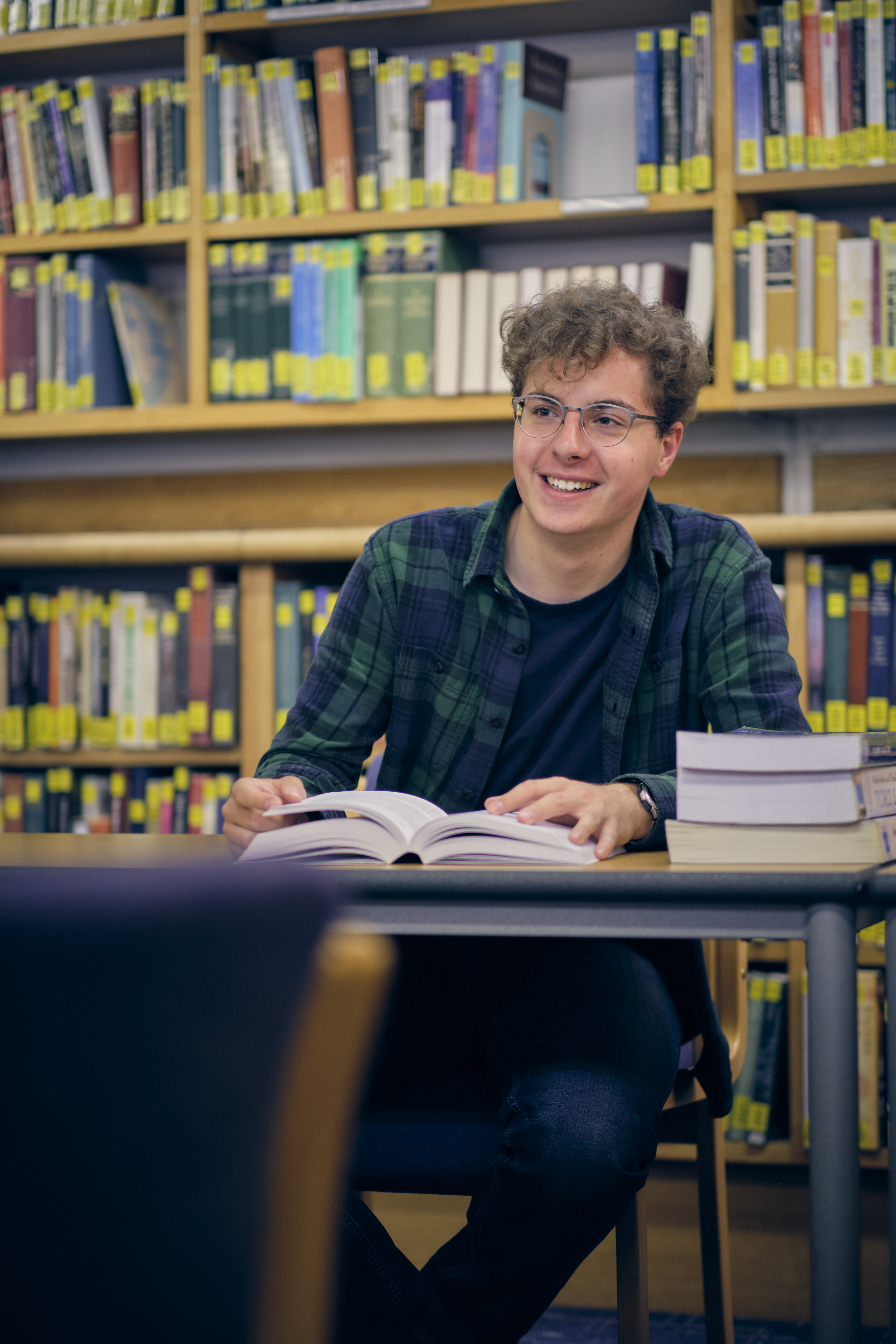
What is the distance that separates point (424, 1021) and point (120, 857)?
37 cm

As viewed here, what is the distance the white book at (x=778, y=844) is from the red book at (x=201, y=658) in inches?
62.2

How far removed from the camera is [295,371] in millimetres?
2447

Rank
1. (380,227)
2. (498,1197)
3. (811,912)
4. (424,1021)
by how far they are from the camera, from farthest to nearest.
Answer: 1. (380,227)
2. (424,1021)
3. (498,1197)
4. (811,912)

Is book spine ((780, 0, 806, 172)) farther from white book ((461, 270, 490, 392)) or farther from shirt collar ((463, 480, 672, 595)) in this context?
shirt collar ((463, 480, 672, 595))

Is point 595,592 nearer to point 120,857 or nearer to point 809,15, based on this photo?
point 120,857

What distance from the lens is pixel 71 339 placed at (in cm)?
257

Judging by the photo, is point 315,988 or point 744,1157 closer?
point 315,988

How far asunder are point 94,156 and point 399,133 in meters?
0.64

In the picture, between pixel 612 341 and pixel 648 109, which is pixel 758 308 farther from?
pixel 612 341

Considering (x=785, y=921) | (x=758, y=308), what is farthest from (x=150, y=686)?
(x=785, y=921)

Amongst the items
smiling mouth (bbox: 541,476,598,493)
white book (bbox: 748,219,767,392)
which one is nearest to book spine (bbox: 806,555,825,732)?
white book (bbox: 748,219,767,392)

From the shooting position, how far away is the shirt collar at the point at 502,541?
149 cm

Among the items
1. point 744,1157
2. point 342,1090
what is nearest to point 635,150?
point 744,1157

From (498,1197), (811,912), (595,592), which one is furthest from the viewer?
(595,592)
